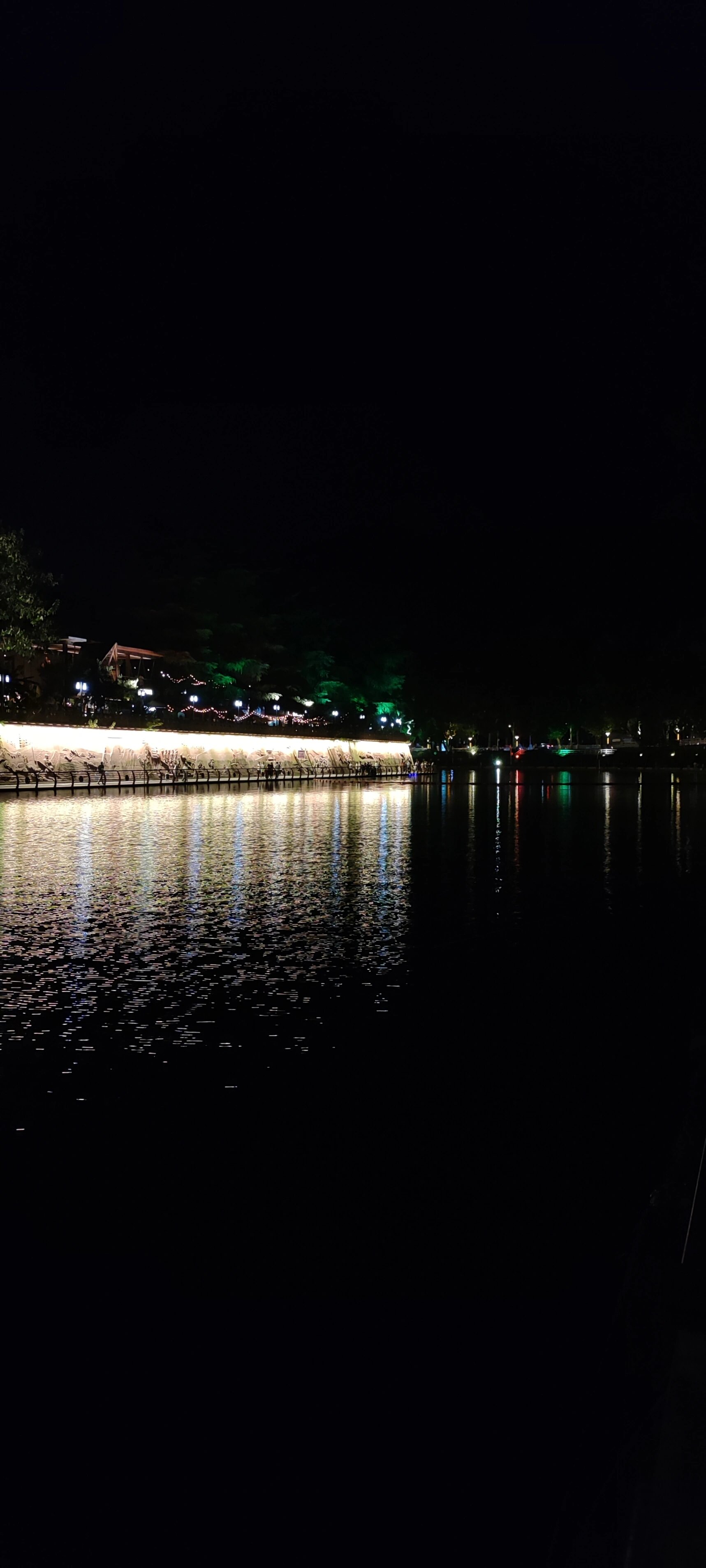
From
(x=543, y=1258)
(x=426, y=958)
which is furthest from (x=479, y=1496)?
(x=426, y=958)

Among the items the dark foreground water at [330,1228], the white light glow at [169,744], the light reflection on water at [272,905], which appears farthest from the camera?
the white light glow at [169,744]

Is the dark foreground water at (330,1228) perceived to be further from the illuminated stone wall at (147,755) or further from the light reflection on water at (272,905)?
the illuminated stone wall at (147,755)

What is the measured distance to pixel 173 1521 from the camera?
3842mm

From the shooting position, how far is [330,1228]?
592 centimetres

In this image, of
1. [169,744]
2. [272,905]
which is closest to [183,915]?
[272,905]

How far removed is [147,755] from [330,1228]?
176 feet

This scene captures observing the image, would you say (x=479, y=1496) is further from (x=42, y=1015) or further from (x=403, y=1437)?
(x=42, y=1015)

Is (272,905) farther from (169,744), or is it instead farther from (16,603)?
(169,744)

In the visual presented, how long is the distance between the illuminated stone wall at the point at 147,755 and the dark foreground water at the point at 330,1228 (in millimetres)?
35773

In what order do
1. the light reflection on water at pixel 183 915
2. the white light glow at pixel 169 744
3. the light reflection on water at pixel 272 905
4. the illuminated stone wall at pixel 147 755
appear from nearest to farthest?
the light reflection on water at pixel 272 905 < the light reflection on water at pixel 183 915 < the illuminated stone wall at pixel 147 755 < the white light glow at pixel 169 744

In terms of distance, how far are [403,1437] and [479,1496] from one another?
392 mm

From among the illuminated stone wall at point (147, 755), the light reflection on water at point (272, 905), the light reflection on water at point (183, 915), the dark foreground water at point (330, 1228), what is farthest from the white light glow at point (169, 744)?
the dark foreground water at point (330, 1228)

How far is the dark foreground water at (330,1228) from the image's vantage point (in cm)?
399

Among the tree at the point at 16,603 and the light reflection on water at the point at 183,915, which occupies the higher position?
the tree at the point at 16,603
